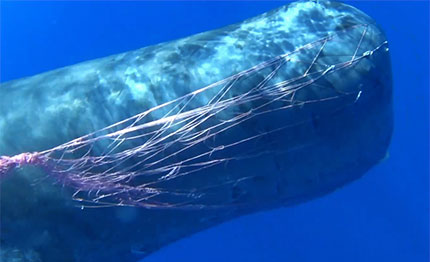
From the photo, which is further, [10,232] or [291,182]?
[291,182]

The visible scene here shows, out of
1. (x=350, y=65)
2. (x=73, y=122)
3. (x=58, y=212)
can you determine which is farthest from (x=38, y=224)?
(x=350, y=65)

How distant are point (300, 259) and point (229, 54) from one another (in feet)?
28.7

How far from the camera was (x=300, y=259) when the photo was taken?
11.4 m

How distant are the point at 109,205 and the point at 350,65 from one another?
6.31 ft

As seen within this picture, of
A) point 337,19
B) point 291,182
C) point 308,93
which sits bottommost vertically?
point 291,182

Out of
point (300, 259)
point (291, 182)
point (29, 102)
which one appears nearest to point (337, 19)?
point (291, 182)

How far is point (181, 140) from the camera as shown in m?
3.33

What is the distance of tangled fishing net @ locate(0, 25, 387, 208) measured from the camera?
3314 mm

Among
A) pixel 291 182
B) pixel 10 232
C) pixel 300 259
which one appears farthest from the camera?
pixel 300 259

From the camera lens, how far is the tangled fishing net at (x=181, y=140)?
3.31 m

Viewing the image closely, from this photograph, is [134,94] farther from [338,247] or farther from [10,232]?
[338,247]

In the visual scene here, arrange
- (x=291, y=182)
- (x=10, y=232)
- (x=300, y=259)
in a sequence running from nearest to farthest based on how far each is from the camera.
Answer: (x=10, y=232)
(x=291, y=182)
(x=300, y=259)

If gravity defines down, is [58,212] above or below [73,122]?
below

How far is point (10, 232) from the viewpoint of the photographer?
131 inches
